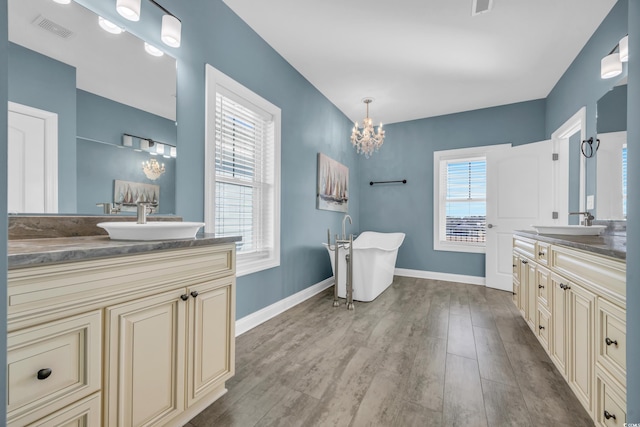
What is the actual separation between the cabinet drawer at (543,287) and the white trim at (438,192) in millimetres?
2398

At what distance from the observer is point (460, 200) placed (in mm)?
4570

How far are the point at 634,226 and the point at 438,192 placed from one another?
392 cm

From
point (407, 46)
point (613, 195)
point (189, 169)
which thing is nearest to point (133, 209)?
point (189, 169)

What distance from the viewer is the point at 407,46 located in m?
2.79

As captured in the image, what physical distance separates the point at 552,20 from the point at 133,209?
3.63 meters

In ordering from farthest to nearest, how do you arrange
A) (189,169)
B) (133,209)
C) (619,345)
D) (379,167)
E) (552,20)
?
(379,167), (552,20), (189,169), (133,209), (619,345)

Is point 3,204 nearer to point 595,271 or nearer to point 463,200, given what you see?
point 595,271

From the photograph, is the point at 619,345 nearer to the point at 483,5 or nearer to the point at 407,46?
the point at 483,5

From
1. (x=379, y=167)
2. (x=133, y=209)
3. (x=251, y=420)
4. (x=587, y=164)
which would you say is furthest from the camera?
(x=379, y=167)

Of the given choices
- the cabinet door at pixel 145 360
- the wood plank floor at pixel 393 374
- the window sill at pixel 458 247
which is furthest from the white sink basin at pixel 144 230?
the window sill at pixel 458 247

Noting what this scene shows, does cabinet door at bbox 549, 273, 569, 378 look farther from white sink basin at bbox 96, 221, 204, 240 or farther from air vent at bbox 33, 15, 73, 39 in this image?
air vent at bbox 33, 15, 73, 39

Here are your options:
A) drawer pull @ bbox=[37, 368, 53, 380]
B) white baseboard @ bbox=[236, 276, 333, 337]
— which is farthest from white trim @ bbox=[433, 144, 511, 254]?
drawer pull @ bbox=[37, 368, 53, 380]

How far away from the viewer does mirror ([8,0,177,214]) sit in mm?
1265

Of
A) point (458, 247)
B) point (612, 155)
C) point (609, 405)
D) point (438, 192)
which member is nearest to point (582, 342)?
point (609, 405)
